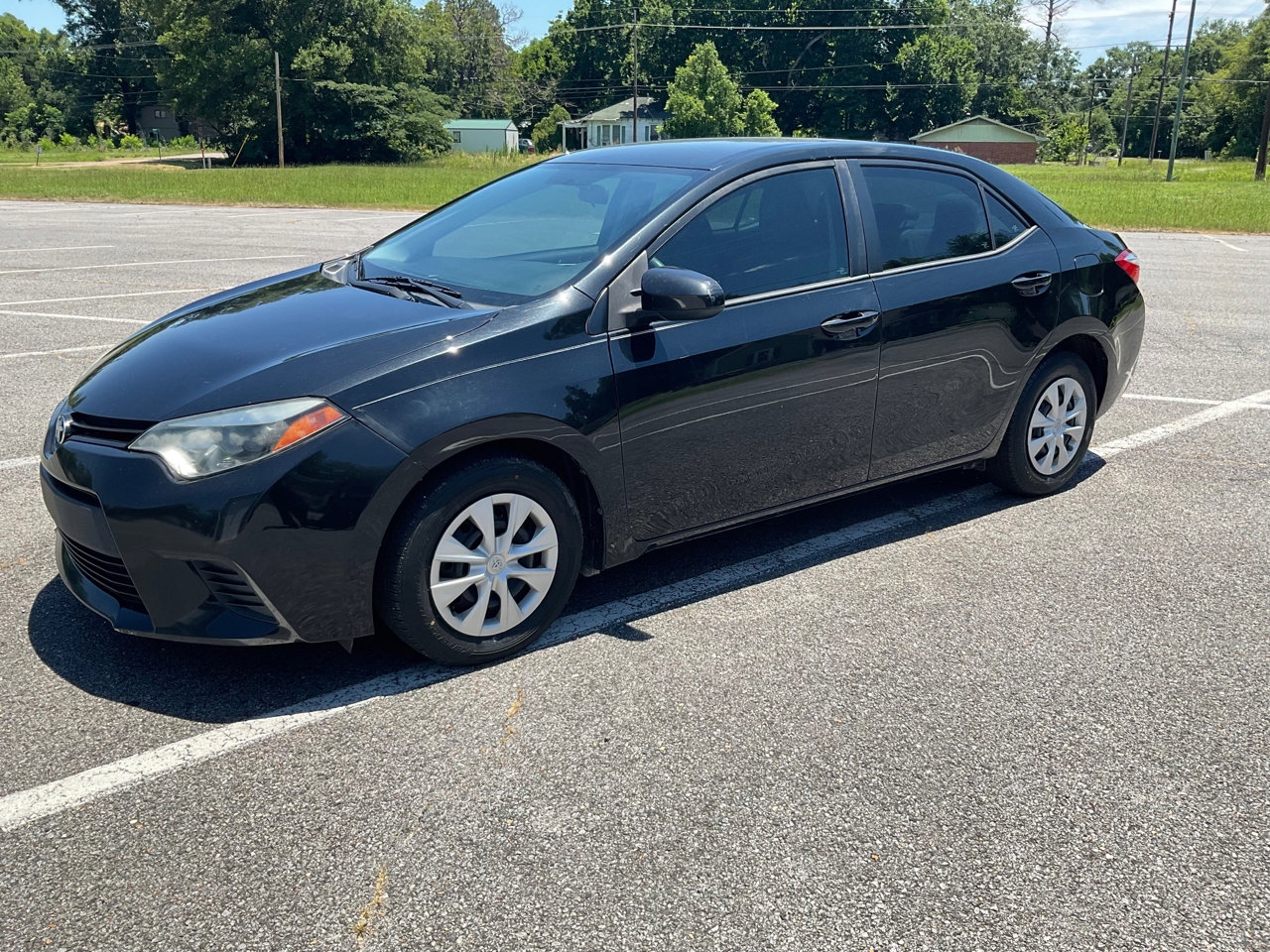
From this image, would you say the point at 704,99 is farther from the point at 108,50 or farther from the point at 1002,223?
the point at 1002,223

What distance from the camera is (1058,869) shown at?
2.64 m

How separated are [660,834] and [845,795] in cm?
52

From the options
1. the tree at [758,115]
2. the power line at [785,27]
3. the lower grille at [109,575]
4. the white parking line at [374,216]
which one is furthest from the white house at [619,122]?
the lower grille at [109,575]

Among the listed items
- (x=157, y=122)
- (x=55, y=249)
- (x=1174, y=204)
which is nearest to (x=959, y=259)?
(x=55, y=249)

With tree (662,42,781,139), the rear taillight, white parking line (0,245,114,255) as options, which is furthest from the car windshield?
tree (662,42,781,139)

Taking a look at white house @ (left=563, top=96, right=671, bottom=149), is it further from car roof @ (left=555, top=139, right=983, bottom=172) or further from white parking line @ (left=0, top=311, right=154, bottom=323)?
car roof @ (left=555, top=139, right=983, bottom=172)

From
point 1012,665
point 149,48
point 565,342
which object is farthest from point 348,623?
point 149,48

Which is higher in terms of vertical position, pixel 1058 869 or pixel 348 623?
pixel 348 623

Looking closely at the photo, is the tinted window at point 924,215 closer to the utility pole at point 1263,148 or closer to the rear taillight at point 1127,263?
the rear taillight at point 1127,263

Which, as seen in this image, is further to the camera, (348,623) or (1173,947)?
(348,623)

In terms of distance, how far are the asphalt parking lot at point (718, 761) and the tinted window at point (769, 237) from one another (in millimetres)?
1196

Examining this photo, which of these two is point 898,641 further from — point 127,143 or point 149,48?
point 149,48

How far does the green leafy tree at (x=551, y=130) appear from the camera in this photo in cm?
10338

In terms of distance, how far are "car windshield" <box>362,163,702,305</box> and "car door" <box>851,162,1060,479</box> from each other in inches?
38.1
